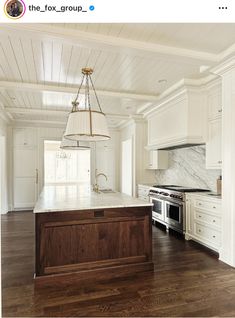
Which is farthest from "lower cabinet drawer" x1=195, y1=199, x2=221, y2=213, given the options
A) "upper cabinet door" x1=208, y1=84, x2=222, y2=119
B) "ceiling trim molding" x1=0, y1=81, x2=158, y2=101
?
"ceiling trim molding" x1=0, y1=81, x2=158, y2=101

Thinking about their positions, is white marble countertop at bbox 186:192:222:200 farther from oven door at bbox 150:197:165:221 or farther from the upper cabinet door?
the upper cabinet door

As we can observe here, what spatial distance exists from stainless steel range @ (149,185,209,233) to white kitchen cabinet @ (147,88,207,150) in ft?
3.06

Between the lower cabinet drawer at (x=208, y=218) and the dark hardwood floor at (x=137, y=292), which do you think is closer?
the dark hardwood floor at (x=137, y=292)

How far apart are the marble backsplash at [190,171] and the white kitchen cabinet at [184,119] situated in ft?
1.63

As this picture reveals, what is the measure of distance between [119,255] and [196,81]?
9.98 feet

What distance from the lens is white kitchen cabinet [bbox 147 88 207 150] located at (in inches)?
159

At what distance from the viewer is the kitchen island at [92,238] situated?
2.51 m

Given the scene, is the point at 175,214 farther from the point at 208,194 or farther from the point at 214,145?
the point at 214,145

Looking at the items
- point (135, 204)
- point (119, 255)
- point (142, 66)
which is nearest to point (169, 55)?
point (142, 66)

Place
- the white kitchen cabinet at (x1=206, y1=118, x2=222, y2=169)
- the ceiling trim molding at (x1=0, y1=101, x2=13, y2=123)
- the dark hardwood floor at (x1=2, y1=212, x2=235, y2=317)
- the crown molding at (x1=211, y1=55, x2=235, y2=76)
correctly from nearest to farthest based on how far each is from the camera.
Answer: the dark hardwood floor at (x1=2, y1=212, x2=235, y2=317), the crown molding at (x1=211, y1=55, x2=235, y2=76), the white kitchen cabinet at (x1=206, y1=118, x2=222, y2=169), the ceiling trim molding at (x1=0, y1=101, x2=13, y2=123)

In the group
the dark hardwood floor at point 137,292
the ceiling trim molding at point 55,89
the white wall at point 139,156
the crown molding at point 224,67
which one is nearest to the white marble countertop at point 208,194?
the dark hardwood floor at point 137,292

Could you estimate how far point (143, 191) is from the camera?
583 cm

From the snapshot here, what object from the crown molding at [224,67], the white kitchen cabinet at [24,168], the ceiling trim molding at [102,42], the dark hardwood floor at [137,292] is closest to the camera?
the dark hardwood floor at [137,292]
